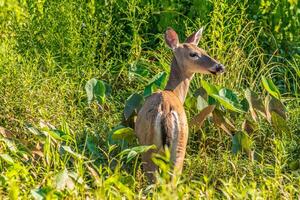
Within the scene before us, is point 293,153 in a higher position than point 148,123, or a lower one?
lower

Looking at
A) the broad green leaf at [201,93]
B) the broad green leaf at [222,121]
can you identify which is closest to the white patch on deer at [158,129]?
the broad green leaf at [222,121]

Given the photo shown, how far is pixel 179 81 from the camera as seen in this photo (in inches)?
321

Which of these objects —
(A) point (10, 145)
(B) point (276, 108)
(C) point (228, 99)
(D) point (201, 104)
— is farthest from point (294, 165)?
(A) point (10, 145)

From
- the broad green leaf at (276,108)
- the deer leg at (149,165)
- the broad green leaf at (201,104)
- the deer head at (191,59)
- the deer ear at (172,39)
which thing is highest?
the deer ear at (172,39)

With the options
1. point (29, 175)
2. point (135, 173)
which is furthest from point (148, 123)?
point (29, 175)

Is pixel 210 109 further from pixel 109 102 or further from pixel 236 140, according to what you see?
pixel 109 102

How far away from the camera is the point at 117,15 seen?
993 cm

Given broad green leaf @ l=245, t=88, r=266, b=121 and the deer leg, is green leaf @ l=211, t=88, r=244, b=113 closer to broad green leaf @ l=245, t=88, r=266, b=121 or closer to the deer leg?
broad green leaf @ l=245, t=88, r=266, b=121

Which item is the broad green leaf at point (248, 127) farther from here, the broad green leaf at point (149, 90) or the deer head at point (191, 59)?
the broad green leaf at point (149, 90)

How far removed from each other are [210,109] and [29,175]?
1.58 m

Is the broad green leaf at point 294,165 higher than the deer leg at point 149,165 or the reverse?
the reverse

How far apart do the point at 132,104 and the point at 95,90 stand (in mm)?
Answer: 456

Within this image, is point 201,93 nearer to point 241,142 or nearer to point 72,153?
point 241,142

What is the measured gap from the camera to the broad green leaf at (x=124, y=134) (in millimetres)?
7517
